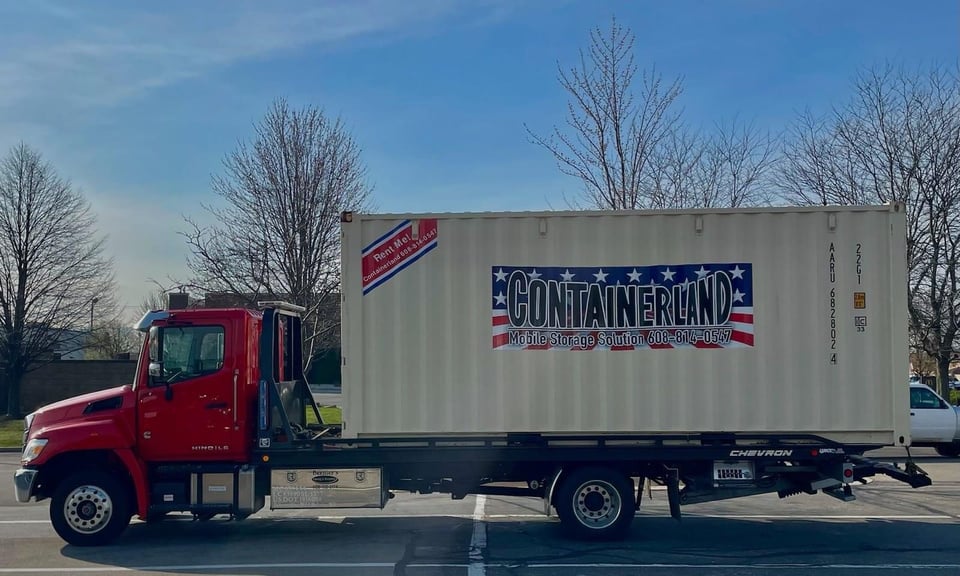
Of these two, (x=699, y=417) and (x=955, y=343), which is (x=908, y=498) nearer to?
(x=699, y=417)

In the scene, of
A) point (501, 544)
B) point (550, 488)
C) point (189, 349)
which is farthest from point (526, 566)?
point (189, 349)

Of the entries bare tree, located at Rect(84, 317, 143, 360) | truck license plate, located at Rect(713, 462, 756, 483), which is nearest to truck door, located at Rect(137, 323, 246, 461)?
truck license plate, located at Rect(713, 462, 756, 483)

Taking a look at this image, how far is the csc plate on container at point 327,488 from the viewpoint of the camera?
923 cm

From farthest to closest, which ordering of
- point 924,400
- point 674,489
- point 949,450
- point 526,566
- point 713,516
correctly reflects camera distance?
point 949,450
point 924,400
point 713,516
point 674,489
point 526,566

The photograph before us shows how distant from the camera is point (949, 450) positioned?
17.4 metres

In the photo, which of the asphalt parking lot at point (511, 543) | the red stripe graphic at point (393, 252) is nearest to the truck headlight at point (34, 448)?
the asphalt parking lot at point (511, 543)

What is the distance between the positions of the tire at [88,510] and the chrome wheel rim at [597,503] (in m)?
4.80

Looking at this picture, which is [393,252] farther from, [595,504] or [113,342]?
[113,342]

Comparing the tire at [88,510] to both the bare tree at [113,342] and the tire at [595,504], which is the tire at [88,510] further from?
the bare tree at [113,342]

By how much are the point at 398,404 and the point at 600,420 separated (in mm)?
2123

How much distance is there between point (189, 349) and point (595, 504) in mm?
4636

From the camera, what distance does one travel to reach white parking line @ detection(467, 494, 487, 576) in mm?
8055

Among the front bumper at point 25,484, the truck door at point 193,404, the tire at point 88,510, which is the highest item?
the truck door at point 193,404

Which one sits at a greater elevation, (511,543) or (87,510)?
(87,510)
